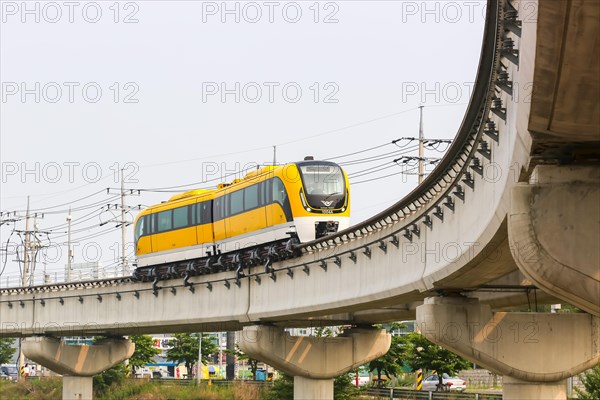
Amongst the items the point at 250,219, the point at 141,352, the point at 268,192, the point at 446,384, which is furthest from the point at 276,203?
the point at 141,352

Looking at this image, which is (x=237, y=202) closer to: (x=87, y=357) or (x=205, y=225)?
(x=205, y=225)

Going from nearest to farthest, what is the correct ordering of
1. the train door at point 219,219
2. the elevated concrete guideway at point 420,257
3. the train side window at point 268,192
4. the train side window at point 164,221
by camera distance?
the elevated concrete guideway at point 420,257 < the train side window at point 268,192 < the train door at point 219,219 < the train side window at point 164,221

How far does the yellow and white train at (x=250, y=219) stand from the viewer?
36844mm

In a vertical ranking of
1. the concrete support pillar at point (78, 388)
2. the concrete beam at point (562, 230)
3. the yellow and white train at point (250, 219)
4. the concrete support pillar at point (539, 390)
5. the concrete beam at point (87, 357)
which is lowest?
the concrete support pillar at point (78, 388)

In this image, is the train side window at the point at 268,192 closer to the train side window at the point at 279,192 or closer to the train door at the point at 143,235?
the train side window at the point at 279,192

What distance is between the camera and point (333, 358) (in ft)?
138

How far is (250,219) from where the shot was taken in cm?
3894

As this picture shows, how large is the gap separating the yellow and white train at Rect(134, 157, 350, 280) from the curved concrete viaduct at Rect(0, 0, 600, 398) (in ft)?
2.56

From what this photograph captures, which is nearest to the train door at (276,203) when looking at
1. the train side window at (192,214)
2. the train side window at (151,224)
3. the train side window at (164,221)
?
the train side window at (192,214)

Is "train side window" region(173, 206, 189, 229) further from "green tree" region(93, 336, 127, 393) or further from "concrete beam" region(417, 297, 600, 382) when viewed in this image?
"green tree" region(93, 336, 127, 393)

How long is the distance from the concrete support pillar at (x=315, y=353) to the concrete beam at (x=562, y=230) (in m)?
28.7

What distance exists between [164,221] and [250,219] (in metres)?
8.43

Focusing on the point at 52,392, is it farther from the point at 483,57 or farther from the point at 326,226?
the point at 483,57

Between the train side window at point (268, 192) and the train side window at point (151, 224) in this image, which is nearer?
the train side window at point (268, 192)
